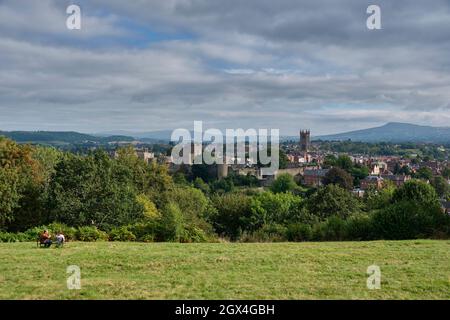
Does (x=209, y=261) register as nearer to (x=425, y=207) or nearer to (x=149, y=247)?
(x=149, y=247)

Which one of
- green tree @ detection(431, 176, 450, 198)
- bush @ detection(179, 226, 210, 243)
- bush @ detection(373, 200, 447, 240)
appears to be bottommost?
green tree @ detection(431, 176, 450, 198)

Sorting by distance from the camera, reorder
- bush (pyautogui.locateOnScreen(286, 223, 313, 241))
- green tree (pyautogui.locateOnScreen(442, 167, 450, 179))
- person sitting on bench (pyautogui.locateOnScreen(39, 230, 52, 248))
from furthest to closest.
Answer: green tree (pyautogui.locateOnScreen(442, 167, 450, 179)) → bush (pyautogui.locateOnScreen(286, 223, 313, 241)) → person sitting on bench (pyautogui.locateOnScreen(39, 230, 52, 248))

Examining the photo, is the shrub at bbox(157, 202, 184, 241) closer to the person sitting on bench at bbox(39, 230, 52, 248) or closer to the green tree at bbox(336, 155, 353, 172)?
the person sitting on bench at bbox(39, 230, 52, 248)

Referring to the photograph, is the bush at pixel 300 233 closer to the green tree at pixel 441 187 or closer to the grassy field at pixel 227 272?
the grassy field at pixel 227 272

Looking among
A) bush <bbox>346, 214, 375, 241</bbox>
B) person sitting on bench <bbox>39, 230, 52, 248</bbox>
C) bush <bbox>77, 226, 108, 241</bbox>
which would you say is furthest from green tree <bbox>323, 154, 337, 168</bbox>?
person sitting on bench <bbox>39, 230, 52, 248</bbox>

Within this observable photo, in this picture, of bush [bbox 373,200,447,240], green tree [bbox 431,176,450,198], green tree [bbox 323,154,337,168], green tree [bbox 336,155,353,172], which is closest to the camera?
bush [bbox 373,200,447,240]

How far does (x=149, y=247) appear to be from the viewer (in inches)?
464

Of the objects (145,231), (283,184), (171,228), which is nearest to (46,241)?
(145,231)

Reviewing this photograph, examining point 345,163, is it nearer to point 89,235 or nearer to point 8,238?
point 89,235

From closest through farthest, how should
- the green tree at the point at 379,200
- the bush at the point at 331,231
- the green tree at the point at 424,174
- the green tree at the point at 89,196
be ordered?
the bush at the point at 331,231
the green tree at the point at 89,196
the green tree at the point at 379,200
the green tree at the point at 424,174

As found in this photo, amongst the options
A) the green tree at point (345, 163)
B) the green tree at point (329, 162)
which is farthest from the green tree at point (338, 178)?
the green tree at point (329, 162)

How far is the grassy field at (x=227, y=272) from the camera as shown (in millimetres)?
6895

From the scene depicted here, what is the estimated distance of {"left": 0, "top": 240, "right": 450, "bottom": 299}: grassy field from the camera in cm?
689
